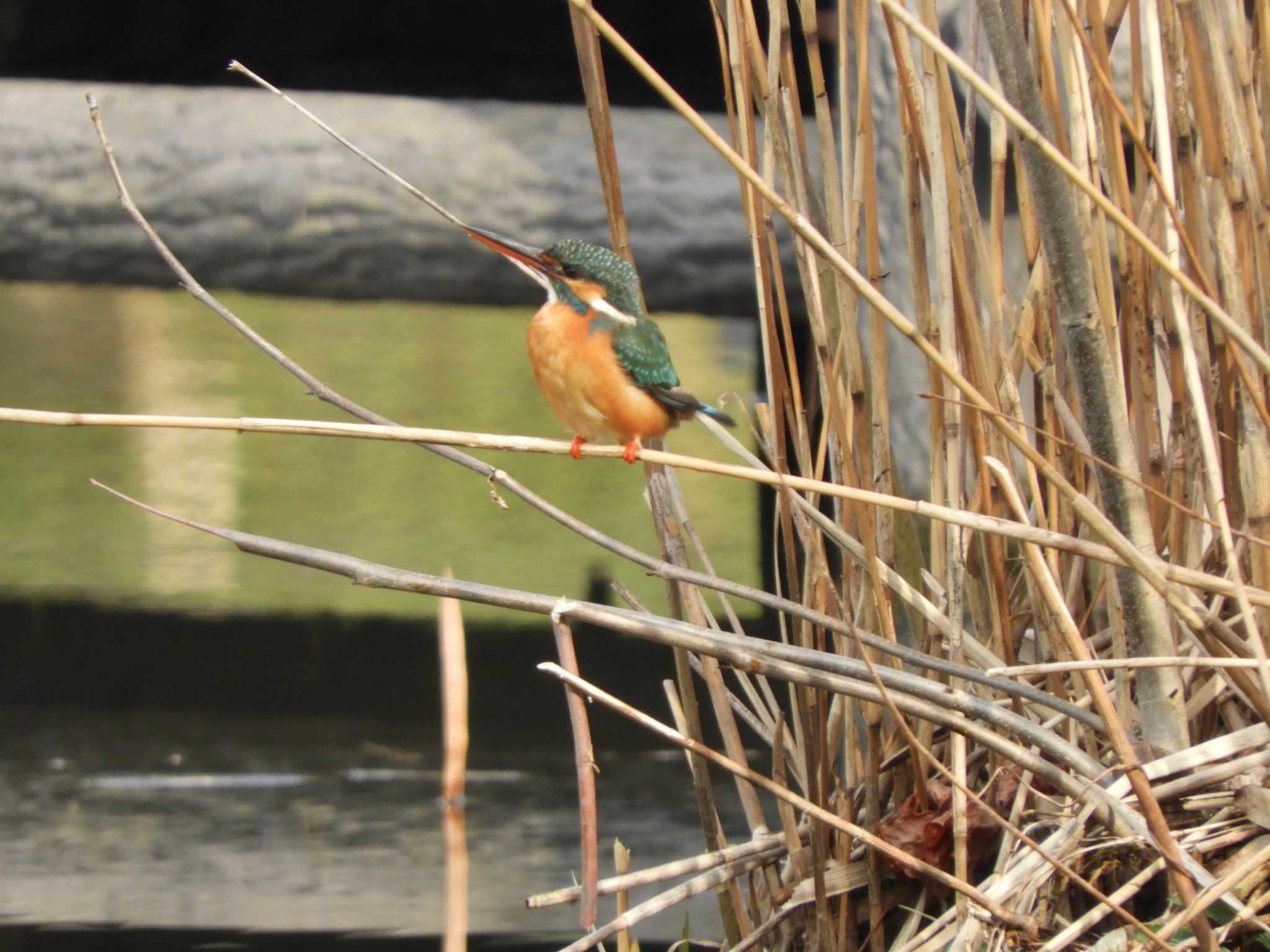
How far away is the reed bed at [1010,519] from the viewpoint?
800 mm

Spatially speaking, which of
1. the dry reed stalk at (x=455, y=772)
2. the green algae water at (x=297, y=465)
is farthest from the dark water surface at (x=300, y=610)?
the dry reed stalk at (x=455, y=772)

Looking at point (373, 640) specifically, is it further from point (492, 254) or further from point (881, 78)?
point (881, 78)

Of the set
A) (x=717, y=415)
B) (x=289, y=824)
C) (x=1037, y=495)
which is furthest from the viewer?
(x=289, y=824)

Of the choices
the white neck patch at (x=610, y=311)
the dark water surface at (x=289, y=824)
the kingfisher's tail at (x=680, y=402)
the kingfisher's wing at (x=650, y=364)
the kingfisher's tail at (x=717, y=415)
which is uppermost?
the white neck patch at (x=610, y=311)

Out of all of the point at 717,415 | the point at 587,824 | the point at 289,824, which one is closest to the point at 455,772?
the point at 587,824

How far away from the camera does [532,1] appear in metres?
2.33

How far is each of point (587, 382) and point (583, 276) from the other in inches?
4.3

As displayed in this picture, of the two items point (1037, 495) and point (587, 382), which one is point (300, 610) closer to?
point (587, 382)

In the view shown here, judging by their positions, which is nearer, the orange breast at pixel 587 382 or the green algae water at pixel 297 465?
the orange breast at pixel 587 382

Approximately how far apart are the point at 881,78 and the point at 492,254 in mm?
467

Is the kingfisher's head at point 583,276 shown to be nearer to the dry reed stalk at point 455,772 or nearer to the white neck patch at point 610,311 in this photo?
the white neck patch at point 610,311

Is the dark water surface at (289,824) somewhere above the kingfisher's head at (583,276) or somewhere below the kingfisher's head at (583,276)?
below

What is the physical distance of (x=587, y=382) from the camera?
1.29 m

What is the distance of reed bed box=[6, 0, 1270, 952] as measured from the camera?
800 millimetres
